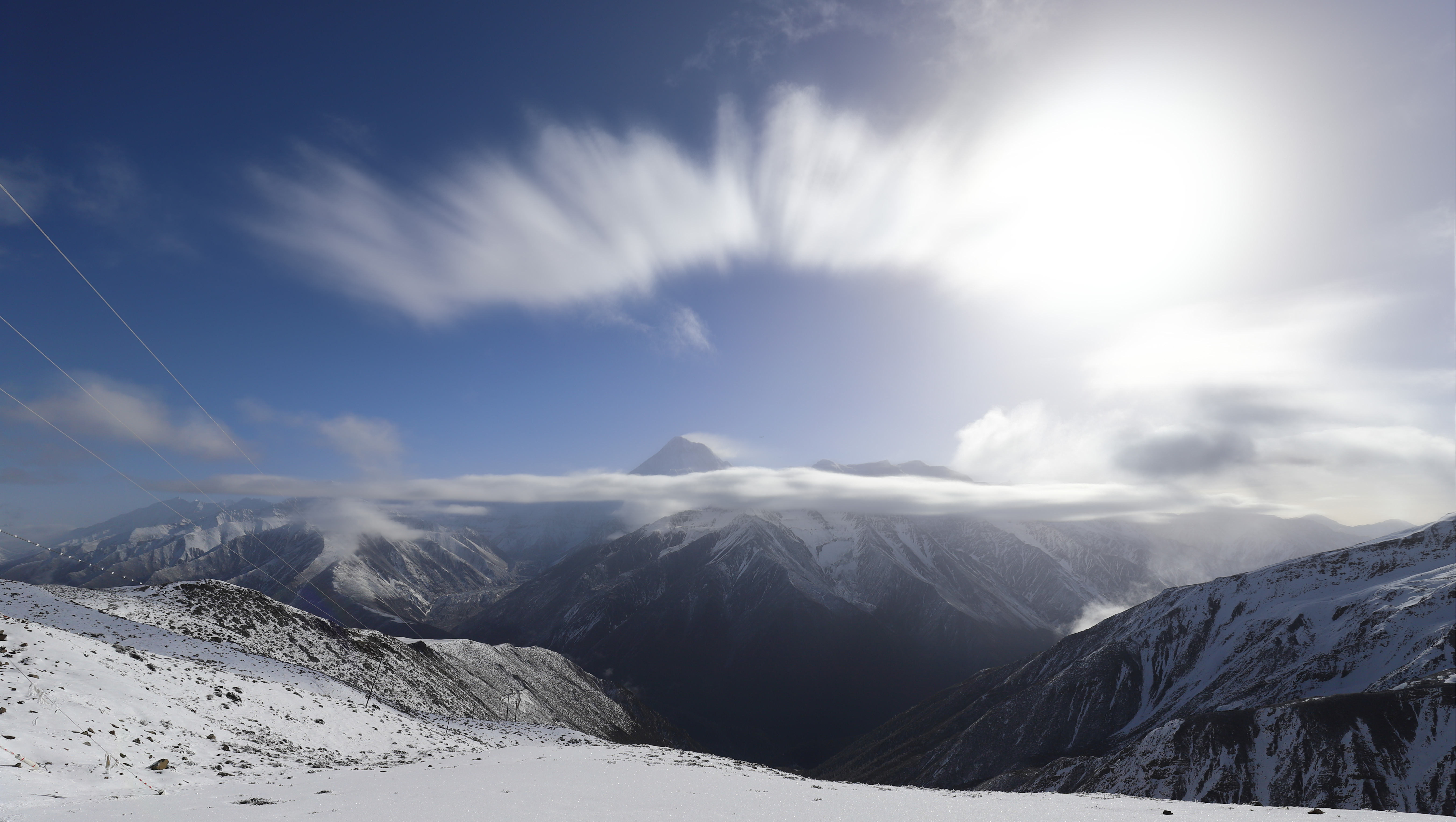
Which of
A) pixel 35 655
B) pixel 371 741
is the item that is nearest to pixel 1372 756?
pixel 371 741

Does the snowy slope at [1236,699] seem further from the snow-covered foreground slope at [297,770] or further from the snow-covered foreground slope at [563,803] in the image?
the snow-covered foreground slope at [563,803]

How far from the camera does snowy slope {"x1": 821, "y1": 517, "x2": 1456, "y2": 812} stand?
6538 cm

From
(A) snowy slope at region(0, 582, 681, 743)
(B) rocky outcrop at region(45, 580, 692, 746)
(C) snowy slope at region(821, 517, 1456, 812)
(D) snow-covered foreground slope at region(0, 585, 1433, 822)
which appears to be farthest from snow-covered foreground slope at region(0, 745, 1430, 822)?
(C) snowy slope at region(821, 517, 1456, 812)

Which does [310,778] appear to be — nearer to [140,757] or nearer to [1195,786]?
[140,757]

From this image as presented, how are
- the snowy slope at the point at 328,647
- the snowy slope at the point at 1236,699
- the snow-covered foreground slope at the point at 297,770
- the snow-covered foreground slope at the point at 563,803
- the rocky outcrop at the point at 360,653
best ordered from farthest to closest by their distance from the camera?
the snowy slope at the point at 1236,699 → the rocky outcrop at the point at 360,653 → the snowy slope at the point at 328,647 → the snow-covered foreground slope at the point at 297,770 → the snow-covered foreground slope at the point at 563,803

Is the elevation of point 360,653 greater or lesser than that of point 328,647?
lesser

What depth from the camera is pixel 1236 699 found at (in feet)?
356

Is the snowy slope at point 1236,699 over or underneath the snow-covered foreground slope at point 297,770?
underneath

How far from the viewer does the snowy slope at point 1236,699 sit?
65.4 metres

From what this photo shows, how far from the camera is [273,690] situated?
3791cm

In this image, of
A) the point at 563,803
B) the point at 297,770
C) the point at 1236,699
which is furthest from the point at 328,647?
the point at 1236,699

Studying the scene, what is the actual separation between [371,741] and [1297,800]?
93.4 m

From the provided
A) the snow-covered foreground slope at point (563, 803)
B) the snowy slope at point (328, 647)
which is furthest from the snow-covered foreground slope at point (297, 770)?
the snowy slope at point (328, 647)

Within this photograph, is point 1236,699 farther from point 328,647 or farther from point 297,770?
point 328,647
